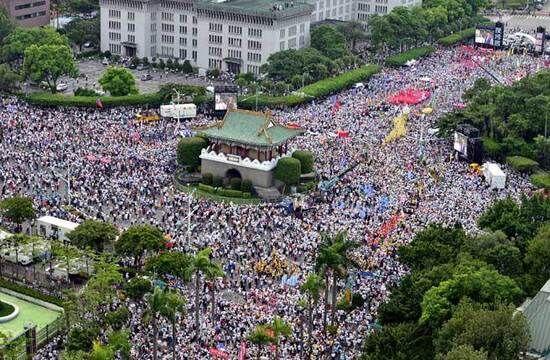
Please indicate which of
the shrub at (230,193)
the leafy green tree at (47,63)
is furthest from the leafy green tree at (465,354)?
the leafy green tree at (47,63)

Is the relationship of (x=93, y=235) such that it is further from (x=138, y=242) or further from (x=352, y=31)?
(x=352, y=31)

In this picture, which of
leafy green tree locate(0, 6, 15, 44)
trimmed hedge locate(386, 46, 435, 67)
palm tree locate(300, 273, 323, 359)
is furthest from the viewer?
trimmed hedge locate(386, 46, 435, 67)

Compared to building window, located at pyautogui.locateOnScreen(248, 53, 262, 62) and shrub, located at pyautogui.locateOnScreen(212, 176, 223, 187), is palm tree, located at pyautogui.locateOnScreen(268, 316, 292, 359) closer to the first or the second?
shrub, located at pyautogui.locateOnScreen(212, 176, 223, 187)

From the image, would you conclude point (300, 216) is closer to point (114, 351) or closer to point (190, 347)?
point (190, 347)

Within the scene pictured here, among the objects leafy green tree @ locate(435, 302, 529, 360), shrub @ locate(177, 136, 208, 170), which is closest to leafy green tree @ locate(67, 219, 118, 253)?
shrub @ locate(177, 136, 208, 170)

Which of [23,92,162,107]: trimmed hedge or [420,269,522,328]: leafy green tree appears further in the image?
[23,92,162,107]: trimmed hedge

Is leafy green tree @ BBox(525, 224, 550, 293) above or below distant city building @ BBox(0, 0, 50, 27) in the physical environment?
above
